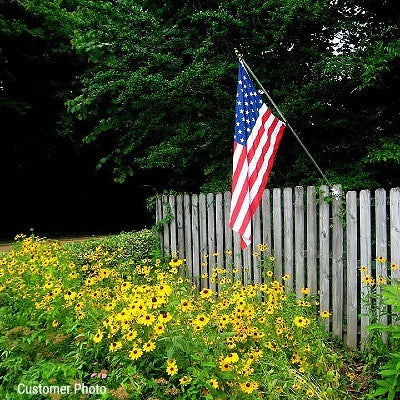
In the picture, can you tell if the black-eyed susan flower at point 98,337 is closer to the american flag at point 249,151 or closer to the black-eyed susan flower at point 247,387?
the black-eyed susan flower at point 247,387

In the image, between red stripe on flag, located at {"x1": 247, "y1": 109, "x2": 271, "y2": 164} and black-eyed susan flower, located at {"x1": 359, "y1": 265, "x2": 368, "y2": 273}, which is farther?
red stripe on flag, located at {"x1": 247, "y1": 109, "x2": 271, "y2": 164}

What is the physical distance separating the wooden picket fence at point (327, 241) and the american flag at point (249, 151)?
1.53 feet

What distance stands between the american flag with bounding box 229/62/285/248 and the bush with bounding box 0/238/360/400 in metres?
0.95

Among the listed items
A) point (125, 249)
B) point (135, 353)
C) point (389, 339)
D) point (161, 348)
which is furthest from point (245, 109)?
point (125, 249)

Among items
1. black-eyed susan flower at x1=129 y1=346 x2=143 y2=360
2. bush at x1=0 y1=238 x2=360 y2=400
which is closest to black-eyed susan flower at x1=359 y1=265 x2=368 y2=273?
bush at x1=0 y1=238 x2=360 y2=400

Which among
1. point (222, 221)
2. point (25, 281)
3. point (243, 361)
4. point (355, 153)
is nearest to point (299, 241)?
point (222, 221)

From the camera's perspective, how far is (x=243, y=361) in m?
2.34

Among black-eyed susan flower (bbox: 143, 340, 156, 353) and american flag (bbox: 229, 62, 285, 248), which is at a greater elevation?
american flag (bbox: 229, 62, 285, 248)

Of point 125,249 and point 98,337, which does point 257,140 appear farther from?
point 125,249

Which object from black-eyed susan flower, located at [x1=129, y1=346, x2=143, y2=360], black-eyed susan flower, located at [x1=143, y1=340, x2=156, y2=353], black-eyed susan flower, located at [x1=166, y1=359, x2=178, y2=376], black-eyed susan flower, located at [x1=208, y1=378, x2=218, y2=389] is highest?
black-eyed susan flower, located at [x1=143, y1=340, x2=156, y2=353]

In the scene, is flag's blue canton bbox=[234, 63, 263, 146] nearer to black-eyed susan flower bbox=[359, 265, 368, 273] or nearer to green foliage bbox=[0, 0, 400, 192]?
green foliage bbox=[0, 0, 400, 192]

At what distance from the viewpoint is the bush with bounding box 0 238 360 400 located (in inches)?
85.9

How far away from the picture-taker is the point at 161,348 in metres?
2.37

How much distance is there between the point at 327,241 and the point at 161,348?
2.20 metres
